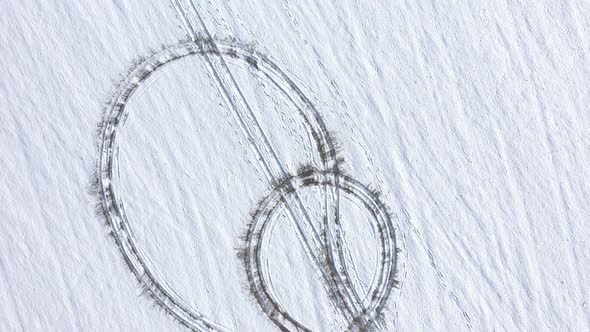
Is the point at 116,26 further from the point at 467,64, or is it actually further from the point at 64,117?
the point at 467,64

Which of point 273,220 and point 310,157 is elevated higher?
point 310,157

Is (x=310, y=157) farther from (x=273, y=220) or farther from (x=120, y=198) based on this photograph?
(x=120, y=198)

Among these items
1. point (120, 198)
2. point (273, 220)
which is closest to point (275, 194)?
point (273, 220)

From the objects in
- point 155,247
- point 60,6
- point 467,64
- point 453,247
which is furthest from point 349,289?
point 60,6

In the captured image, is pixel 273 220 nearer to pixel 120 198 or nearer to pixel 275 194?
pixel 275 194
